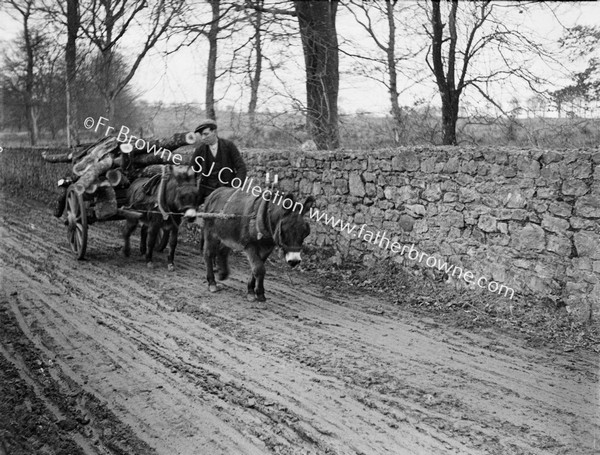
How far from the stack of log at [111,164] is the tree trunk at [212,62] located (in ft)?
12.1

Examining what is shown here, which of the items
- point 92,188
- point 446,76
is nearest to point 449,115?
point 446,76

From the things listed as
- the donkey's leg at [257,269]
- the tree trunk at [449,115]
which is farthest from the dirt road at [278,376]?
the tree trunk at [449,115]

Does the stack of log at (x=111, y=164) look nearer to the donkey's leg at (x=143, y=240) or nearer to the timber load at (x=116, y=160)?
the timber load at (x=116, y=160)

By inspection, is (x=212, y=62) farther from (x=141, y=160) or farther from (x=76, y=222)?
(x=76, y=222)

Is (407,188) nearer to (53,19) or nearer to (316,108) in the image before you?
(316,108)

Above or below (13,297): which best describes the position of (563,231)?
above

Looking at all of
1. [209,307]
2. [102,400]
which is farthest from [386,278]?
[102,400]

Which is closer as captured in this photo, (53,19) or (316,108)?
(316,108)

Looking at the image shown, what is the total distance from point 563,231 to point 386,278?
2780mm

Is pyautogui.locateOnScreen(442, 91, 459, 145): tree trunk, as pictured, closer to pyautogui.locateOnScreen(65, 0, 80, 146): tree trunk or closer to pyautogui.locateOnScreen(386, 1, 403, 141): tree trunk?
pyautogui.locateOnScreen(386, 1, 403, 141): tree trunk

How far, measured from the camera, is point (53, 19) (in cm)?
1502

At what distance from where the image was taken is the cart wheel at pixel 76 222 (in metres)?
9.75

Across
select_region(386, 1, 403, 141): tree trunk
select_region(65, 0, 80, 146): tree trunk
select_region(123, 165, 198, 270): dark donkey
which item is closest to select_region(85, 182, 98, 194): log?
select_region(123, 165, 198, 270): dark donkey

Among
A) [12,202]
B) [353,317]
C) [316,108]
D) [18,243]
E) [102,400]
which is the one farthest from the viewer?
[12,202]
